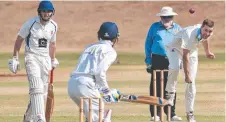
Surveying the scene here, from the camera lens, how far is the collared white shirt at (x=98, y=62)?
408 inches

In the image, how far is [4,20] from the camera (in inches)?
2163

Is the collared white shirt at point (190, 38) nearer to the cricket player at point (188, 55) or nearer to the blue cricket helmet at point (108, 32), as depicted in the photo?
the cricket player at point (188, 55)

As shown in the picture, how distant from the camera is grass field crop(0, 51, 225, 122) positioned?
15.2 m

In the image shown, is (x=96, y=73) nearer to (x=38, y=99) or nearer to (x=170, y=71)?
(x=38, y=99)

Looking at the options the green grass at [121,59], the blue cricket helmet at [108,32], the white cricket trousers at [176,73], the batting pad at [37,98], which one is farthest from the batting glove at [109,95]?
the green grass at [121,59]

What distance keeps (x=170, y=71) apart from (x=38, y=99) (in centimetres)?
Result: 219

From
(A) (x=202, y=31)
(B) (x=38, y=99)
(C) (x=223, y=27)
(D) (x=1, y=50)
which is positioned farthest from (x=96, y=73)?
(C) (x=223, y=27)

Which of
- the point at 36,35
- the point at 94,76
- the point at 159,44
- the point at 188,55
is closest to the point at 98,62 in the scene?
the point at 94,76

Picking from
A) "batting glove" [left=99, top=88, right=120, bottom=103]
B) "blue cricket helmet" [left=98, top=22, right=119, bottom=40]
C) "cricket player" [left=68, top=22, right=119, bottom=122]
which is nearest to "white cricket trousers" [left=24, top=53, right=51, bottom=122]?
"cricket player" [left=68, top=22, right=119, bottom=122]

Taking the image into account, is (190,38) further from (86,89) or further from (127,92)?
(127,92)

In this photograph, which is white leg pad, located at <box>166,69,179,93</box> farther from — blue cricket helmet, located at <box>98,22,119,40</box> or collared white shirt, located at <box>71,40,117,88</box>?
collared white shirt, located at <box>71,40,117,88</box>

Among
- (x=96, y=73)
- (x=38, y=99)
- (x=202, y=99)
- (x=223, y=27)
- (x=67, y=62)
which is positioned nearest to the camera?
(x=96, y=73)

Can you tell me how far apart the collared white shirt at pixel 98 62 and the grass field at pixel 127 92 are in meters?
3.81

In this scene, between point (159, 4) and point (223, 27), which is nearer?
point (223, 27)
